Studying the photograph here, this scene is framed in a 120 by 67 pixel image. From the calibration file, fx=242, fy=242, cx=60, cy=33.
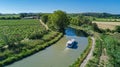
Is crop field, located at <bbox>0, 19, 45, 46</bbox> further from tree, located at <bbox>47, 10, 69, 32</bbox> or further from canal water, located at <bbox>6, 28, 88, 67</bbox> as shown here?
canal water, located at <bbox>6, 28, 88, 67</bbox>

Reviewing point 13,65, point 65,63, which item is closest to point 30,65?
point 13,65

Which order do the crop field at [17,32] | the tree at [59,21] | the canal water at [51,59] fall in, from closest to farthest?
the canal water at [51,59]
the crop field at [17,32]
the tree at [59,21]

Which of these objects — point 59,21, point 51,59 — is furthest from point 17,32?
point 51,59

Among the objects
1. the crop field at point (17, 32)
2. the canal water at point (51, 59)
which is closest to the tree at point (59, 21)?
the crop field at point (17, 32)

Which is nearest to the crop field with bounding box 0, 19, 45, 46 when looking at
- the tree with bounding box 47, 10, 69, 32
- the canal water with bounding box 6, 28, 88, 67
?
the tree with bounding box 47, 10, 69, 32

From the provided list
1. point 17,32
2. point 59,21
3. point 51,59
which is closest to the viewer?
point 51,59

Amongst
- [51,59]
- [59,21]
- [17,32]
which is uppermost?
[59,21]

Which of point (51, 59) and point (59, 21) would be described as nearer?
point (51, 59)

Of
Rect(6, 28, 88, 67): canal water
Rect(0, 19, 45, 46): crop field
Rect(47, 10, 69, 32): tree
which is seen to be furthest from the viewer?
Rect(47, 10, 69, 32): tree

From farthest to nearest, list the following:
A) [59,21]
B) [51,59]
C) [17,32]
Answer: [59,21] < [17,32] < [51,59]

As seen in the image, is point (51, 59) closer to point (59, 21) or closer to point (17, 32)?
point (17, 32)

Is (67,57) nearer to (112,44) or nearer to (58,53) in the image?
(58,53)

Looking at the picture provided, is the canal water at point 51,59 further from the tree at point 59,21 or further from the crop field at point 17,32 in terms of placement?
the tree at point 59,21

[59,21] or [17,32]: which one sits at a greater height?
[59,21]
